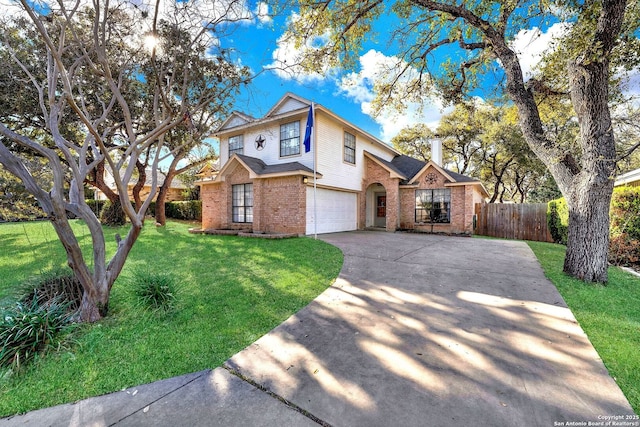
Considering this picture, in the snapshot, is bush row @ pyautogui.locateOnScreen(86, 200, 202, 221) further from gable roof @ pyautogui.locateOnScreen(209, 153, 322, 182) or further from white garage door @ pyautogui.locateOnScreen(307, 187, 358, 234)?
white garage door @ pyautogui.locateOnScreen(307, 187, 358, 234)

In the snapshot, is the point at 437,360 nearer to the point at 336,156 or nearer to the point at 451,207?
the point at 336,156

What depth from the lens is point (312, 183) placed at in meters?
12.4

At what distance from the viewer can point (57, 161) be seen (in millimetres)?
3670

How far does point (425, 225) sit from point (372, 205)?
14.4 feet

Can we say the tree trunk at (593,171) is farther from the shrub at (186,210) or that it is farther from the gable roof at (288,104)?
the shrub at (186,210)

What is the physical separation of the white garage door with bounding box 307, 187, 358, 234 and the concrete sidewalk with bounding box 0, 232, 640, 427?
27.1 ft

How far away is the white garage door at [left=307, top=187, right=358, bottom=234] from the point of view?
12594 mm

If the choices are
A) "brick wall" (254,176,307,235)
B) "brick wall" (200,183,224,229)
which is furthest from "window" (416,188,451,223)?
"brick wall" (200,183,224,229)

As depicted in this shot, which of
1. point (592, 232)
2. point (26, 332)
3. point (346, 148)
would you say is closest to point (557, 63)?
point (592, 232)

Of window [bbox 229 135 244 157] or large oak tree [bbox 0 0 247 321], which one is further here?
window [bbox 229 135 244 157]

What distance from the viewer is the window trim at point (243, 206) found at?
13.8 meters

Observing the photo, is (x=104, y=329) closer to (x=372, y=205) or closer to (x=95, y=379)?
(x=95, y=379)

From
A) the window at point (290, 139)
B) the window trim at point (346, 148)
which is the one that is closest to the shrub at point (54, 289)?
the window at point (290, 139)

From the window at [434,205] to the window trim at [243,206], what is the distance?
30.6ft
